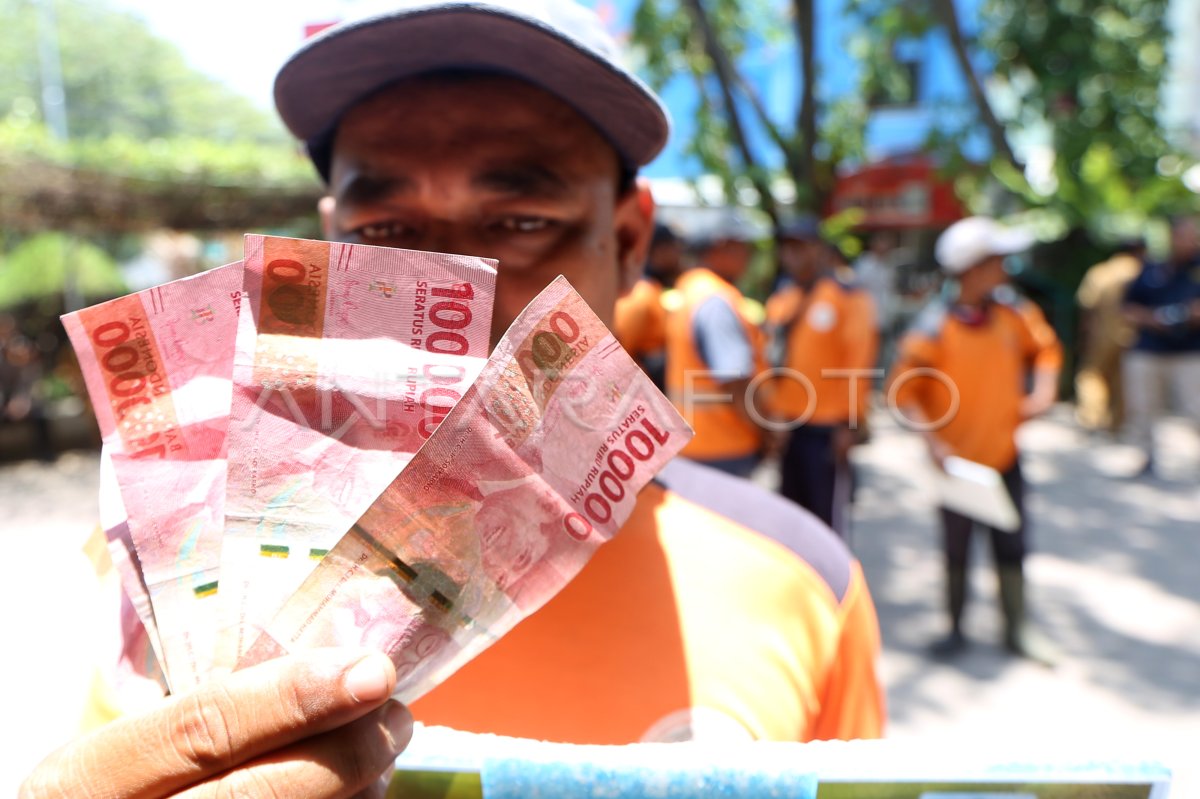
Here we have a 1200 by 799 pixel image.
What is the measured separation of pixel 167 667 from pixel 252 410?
20 cm

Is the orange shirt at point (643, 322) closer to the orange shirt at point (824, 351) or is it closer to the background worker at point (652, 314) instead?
the background worker at point (652, 314)

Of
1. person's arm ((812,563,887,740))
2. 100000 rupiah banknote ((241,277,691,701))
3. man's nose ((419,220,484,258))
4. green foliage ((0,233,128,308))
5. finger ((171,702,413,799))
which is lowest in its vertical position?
person's arm ((812,563,887,740))

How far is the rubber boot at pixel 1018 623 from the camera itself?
149 inches

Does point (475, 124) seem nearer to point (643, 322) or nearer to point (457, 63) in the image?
point (457, 63)

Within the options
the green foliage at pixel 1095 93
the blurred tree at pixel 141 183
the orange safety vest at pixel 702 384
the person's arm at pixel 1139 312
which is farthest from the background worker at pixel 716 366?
the green foliage at pixel 1095 93

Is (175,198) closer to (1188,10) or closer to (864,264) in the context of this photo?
(864,264)

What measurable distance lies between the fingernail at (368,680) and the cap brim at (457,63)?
66 centimetres

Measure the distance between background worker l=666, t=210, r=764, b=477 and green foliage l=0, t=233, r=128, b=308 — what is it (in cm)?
836

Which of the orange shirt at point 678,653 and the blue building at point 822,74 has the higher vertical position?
the blue building at point 822,74

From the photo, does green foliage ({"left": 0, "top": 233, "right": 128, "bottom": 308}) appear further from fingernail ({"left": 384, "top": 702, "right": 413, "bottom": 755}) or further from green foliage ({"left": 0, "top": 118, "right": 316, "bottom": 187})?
fingernail ({"left": 384, "top": 702, "right": 413, "bottom": 755})

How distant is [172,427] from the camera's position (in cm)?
65

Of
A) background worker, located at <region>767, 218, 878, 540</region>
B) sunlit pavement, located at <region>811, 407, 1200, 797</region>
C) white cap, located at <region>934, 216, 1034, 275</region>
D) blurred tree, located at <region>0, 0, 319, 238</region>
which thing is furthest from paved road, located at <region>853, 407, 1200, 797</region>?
blurred tree, located at <region>0, 0, 319, 238</region>

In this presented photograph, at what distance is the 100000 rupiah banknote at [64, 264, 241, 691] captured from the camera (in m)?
0.61

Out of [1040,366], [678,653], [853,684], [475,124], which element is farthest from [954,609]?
[475,124]
